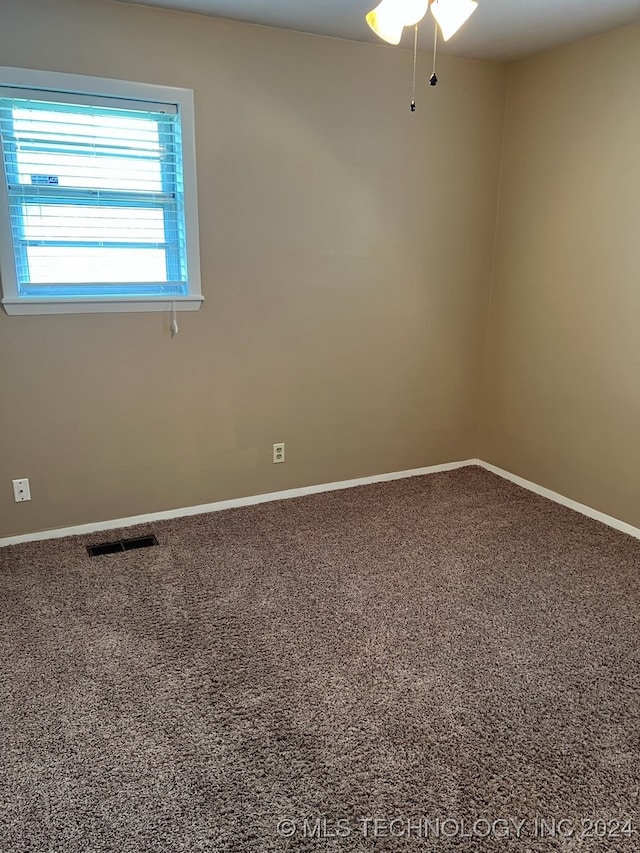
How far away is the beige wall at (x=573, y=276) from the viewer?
3.06 metres

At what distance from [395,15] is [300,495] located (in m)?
2.45

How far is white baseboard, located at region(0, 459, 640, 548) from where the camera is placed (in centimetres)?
310

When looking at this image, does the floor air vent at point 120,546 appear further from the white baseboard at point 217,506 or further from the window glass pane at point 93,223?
the window glass pane at point 93,223

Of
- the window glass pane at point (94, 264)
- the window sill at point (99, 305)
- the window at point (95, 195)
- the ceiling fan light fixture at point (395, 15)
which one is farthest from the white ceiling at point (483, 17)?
the window sill at point (99, 305)

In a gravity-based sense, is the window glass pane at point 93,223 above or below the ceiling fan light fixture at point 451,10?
below

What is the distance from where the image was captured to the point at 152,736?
6.04 ft

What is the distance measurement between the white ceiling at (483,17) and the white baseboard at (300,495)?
2.40 metres

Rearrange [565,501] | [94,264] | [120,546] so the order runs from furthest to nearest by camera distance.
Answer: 1. [565,501]
2. [120,546]
3. [94,264]

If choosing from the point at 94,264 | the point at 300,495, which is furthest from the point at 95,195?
the point at 300,495

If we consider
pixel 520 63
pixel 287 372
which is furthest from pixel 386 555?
pixel 520 63

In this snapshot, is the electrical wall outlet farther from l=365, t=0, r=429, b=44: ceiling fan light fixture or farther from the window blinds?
l=365, t=0, r=429, b=44: ceiling fan light fixture

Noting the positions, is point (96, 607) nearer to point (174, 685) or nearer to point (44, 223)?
point (174, 685)

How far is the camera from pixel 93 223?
9.27 feet

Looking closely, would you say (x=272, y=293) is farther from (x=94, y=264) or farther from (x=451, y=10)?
(x=451, y=10)
